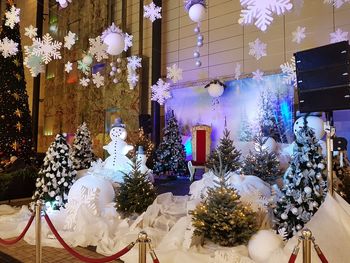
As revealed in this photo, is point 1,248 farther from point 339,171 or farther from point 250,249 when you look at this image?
point 339,171

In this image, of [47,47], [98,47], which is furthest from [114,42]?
[47,47]

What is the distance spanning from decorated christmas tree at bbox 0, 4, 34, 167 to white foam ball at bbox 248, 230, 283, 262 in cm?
790

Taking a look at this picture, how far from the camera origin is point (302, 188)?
366 centimetres

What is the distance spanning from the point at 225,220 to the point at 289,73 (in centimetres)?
624

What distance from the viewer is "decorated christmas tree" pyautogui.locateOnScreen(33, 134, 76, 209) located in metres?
5.77

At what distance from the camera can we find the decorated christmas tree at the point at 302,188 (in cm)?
359

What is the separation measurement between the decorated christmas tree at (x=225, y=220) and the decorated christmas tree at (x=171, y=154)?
7.12 m

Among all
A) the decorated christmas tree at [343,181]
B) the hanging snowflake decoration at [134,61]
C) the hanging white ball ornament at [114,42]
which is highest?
the hanging snowflake decoration at [134,61]

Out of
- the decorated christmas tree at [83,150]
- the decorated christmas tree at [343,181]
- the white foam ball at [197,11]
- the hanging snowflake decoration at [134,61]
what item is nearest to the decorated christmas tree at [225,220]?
the decorated christmas tree at [343,181]

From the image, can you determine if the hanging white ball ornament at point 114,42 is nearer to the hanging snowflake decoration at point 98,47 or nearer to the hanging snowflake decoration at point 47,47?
the hanging snowflake decoration at point 98,47

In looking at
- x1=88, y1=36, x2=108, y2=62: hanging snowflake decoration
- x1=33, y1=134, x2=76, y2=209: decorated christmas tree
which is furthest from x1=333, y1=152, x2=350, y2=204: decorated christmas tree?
x1=88, y1=36, x2=108, y2=62: hanging snowflake decoration

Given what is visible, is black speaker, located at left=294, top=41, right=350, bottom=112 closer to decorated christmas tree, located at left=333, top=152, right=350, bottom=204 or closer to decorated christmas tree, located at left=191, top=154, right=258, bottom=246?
decorated christmas tree, located at left=191, top=154, right=258, bottom=246

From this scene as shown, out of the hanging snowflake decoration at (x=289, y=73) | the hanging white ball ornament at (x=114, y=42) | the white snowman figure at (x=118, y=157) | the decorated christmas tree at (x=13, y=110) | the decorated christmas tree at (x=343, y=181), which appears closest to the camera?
the decorated christmas tree at (x=343, y=181)

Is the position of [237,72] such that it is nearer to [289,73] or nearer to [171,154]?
[289,73]
